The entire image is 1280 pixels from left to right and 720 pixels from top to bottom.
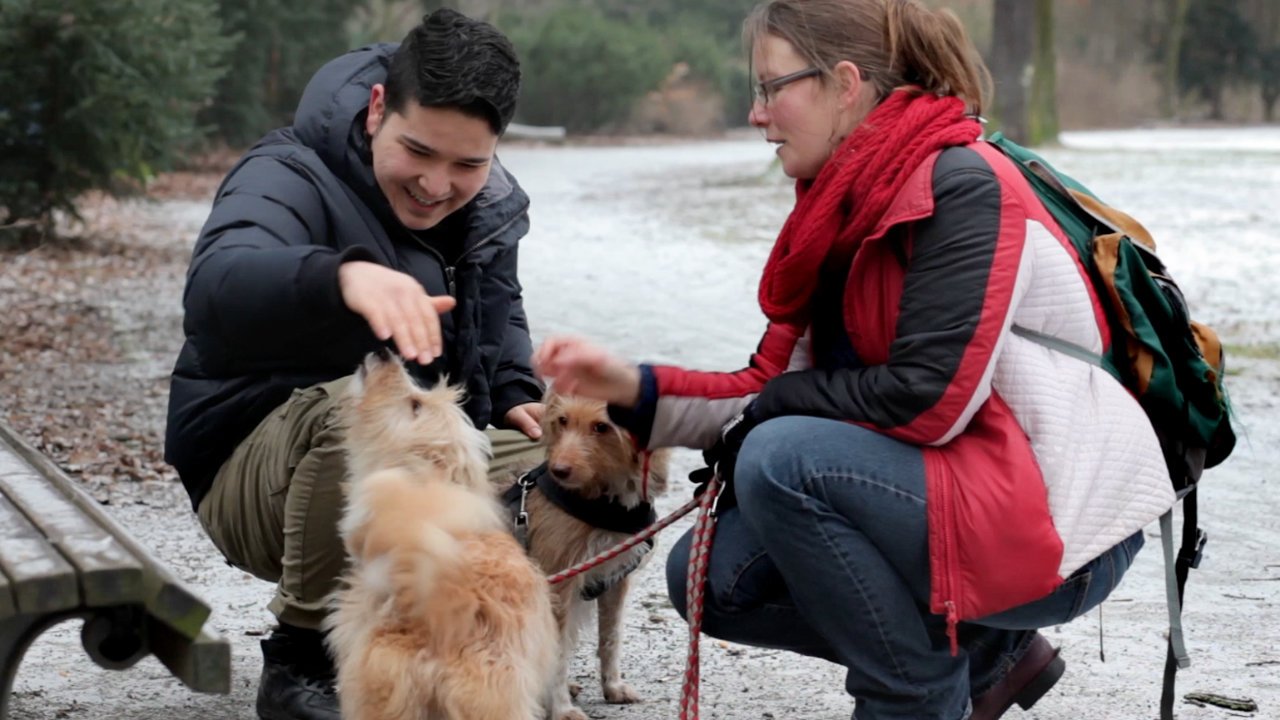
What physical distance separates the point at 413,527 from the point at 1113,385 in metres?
1.49

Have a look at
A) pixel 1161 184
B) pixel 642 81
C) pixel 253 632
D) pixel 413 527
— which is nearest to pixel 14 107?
pixel 253 632

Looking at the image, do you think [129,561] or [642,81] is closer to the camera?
[129,561]

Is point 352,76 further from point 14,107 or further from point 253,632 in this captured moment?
point 14,107

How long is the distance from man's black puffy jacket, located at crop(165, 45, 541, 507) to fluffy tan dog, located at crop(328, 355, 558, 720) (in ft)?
1.10

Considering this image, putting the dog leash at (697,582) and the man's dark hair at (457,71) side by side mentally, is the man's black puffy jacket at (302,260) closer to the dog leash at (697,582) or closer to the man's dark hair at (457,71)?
the man's dark hair at (457,71)

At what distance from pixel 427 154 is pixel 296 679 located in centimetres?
138

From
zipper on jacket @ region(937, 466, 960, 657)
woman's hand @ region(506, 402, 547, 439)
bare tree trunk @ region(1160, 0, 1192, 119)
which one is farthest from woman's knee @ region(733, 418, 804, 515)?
bare tree trunk @ region(1160, 0, 1192, 119)

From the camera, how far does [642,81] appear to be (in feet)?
119

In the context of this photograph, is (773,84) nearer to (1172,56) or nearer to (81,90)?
(81,90)

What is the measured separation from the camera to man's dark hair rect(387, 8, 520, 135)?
3.72 m

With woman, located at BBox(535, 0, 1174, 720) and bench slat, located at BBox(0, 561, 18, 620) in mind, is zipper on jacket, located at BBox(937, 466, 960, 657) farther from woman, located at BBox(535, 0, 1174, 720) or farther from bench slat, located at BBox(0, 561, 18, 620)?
bench slat, located at BBox(0, 561, 18, 620)

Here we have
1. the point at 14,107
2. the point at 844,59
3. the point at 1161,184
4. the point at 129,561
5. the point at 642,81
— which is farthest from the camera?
the point at 642,81

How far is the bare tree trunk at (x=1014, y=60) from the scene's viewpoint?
1070 inches

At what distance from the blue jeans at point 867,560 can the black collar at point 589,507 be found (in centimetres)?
94
